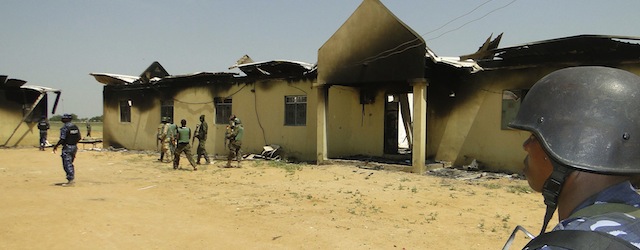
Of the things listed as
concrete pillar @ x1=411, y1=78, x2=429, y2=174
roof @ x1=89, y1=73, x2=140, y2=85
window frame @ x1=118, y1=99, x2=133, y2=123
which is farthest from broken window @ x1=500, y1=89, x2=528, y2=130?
window frame @ x1=118, y1=99, x2=133, y2=123

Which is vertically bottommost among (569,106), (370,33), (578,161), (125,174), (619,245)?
(125,174)

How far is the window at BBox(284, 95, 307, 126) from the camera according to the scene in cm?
1398

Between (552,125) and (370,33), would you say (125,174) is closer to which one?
(370,33)

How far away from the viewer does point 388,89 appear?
13.4 metres

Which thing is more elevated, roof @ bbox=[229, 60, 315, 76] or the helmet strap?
roof @ bbox=[229, 60, 315, 76]

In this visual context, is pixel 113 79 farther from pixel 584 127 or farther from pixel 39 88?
pixel 584 127

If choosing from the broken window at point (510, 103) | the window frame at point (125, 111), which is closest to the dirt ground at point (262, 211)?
the broken window at point (510, 103)

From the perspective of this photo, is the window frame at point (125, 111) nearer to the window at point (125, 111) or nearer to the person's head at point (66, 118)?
the window at point (125, 111)

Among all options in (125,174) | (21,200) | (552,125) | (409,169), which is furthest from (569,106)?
(125,174)

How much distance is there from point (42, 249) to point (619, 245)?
5.18 meters

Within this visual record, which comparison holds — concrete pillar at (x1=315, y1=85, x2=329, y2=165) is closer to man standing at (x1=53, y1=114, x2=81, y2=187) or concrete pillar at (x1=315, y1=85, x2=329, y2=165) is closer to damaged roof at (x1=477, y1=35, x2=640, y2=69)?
damaged roof at (x1=477, y1=35, x2=640, y2=69)

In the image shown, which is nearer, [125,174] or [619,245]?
[619,245]

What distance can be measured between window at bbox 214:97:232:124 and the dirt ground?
5472 mm

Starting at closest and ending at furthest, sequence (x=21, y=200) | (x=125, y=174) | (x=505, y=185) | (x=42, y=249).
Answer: (x=42, y=249), (x=21, y=200), (x=505, y=185), (x=125, y=174)
